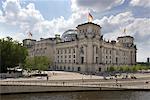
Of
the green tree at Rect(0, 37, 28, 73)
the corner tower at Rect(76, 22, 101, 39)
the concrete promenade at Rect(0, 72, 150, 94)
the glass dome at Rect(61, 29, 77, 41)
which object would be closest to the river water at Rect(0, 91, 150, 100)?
the concrete promenade at Rect(0, 72, 150, 94)

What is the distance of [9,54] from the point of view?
75438mm

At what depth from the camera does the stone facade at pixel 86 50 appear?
4402 inches

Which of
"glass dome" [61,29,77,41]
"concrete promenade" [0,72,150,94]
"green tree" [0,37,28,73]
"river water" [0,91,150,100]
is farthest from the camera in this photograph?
"glass dome" [61,29,77,41]

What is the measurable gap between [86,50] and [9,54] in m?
43.5

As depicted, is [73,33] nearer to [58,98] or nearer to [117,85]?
[117,85]

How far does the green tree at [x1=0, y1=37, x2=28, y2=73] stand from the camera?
2926 inches

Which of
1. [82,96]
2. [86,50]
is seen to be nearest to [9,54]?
[82,96]

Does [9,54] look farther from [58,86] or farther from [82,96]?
[82,96]

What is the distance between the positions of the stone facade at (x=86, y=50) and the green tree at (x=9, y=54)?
38.9 m

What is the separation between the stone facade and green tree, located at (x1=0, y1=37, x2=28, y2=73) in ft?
128

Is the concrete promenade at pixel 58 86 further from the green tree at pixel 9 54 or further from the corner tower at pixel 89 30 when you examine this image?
the corner tower at pixel 89 30

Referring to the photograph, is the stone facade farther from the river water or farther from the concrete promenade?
the river water

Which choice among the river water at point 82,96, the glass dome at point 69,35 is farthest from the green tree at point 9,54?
the glass dome at point 69,35

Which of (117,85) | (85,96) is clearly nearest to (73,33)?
(117,85)
